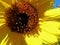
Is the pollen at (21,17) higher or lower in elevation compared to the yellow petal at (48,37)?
higher

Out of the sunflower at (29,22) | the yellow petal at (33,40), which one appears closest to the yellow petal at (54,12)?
the sunflower at (29,22)

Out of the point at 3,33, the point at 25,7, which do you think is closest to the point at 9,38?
the point at 3,33

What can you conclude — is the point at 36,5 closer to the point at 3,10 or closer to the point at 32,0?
the point at 32,0

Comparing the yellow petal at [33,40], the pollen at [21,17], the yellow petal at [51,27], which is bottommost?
the yellow petal at [33,40]

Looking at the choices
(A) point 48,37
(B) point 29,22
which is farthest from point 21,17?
(A) point 48,37

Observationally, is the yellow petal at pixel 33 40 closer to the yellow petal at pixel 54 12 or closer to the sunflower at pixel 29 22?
the sunflower at pixel 29 22

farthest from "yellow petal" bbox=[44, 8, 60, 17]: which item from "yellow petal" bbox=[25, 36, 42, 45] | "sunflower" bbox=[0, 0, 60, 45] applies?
"yellow petal" bbox=[25, 36, 42, 45]

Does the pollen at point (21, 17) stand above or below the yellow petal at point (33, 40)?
above
